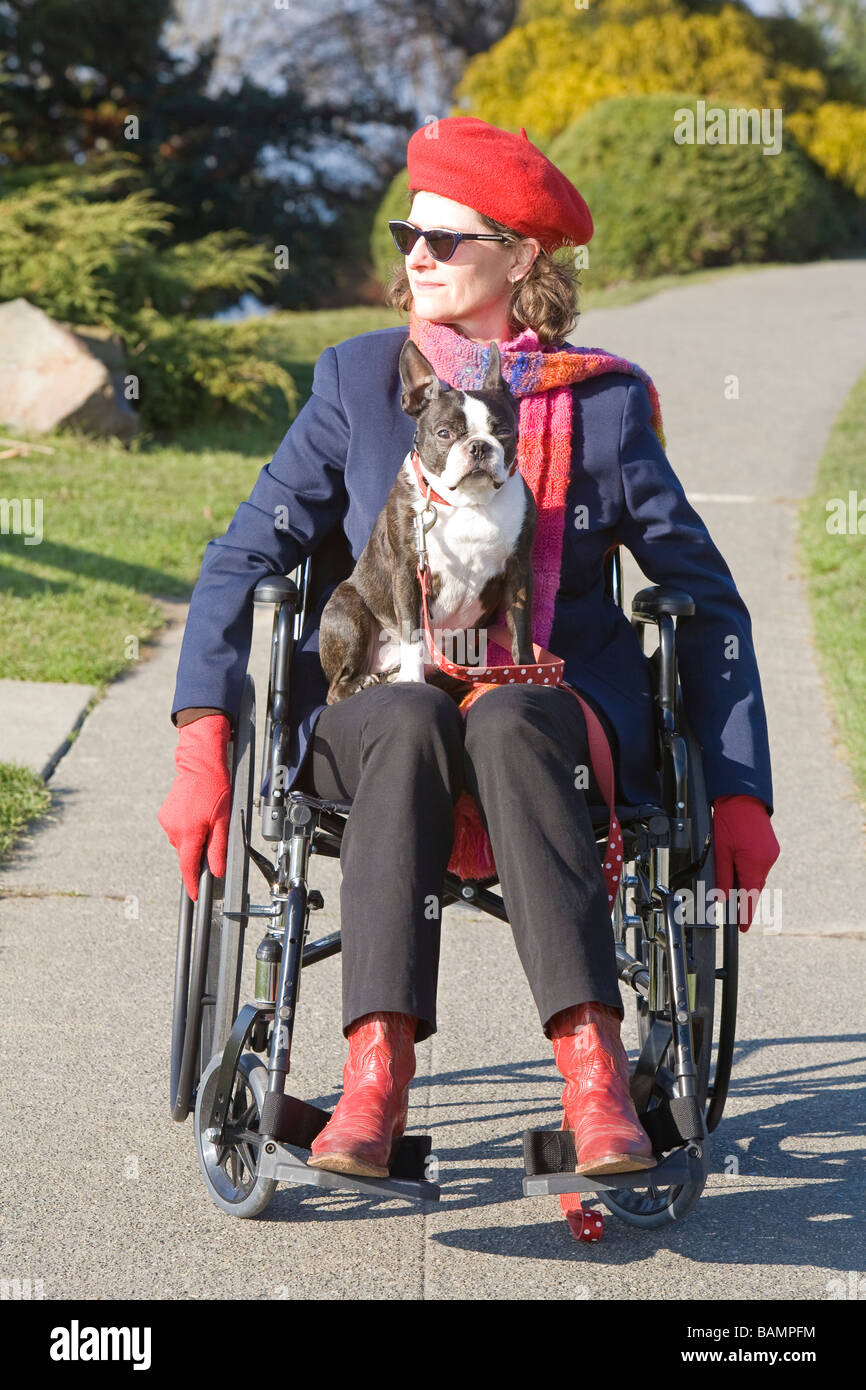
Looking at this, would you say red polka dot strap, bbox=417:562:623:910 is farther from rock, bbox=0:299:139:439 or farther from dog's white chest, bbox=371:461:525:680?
rock, bbox=0:299:139:439

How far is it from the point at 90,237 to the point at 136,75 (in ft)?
25.8

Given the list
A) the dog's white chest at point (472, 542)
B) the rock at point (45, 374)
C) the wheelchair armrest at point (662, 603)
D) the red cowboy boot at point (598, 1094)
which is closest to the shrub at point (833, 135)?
the rock at point (45, 374)

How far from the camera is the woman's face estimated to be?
278cm

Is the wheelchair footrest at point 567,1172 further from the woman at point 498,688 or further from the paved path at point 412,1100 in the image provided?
the paved path at point 412,1100

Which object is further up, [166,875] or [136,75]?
[136,75]

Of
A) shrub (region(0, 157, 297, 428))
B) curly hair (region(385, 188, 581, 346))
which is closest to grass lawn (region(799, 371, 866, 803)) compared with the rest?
curly hair (region(385, 188, 581, 346))

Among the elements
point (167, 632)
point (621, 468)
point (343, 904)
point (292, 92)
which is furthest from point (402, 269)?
point (292, 92)

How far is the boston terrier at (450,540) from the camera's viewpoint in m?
2.55

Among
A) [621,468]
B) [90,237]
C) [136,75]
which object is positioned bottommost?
[621,468]

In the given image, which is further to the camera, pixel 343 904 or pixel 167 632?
pixel 167 632

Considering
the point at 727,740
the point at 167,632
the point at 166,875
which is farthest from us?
the point at 167,632

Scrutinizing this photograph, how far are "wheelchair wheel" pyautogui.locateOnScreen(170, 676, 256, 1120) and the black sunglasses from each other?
86 centimetres

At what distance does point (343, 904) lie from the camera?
2350 millimetres

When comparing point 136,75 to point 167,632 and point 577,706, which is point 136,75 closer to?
point 167,632
